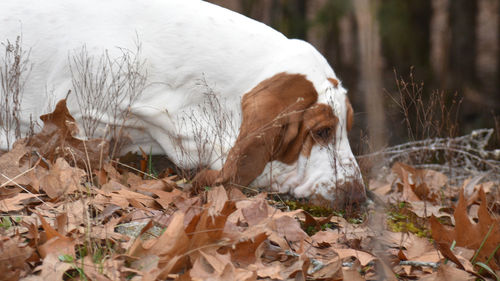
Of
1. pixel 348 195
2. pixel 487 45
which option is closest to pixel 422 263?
pixel 348 195

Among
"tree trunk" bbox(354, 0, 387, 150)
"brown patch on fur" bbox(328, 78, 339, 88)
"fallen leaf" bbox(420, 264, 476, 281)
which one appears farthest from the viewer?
"brown patch on fur" bbox(328, 78, 339, 88)

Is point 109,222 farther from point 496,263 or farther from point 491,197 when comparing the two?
point 491,197

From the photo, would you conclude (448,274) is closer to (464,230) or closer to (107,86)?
(464,230)

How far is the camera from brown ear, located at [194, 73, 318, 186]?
120 inches

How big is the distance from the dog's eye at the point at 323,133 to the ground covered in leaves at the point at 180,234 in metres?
0.42

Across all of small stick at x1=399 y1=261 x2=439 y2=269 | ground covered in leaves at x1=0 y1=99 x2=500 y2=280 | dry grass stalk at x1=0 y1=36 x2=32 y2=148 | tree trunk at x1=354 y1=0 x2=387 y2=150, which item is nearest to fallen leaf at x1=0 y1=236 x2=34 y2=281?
ground covered in leaves at x1=0 y1=99 x2=500 y2=280

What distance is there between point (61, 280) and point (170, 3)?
79.5 inches

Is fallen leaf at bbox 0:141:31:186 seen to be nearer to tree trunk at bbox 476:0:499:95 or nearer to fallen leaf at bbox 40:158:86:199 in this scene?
fallen leaf at bbox 40:158:86:199

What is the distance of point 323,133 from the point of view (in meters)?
3.19

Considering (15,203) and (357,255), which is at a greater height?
(15,203)

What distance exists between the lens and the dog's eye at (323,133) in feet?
10.4

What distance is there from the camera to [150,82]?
3264 millimetres

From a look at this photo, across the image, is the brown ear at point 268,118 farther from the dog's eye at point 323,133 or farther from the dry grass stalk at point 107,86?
the dry grass stalk at point 107,86

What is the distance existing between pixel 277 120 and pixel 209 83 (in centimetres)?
50
